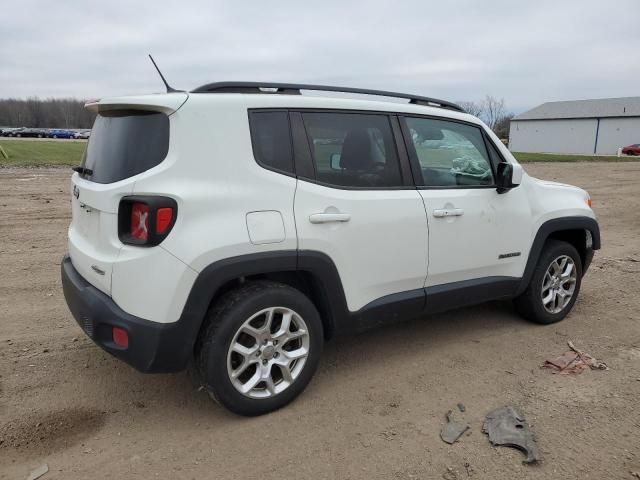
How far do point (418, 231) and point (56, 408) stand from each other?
254 cm

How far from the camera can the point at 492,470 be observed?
269 cm

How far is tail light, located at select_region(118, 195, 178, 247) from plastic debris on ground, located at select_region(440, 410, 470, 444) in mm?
1888

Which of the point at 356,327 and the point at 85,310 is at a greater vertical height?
the point at 85,310

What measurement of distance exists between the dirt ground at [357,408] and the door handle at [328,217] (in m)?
1.15

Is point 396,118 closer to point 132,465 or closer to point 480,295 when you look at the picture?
point 480,295

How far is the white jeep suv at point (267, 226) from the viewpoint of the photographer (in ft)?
9.11

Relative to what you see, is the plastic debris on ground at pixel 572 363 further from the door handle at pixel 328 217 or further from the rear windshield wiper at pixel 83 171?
the rear windshield wiper at pixel 83 171

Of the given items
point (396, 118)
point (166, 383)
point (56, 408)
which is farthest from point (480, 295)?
point (56, 408)

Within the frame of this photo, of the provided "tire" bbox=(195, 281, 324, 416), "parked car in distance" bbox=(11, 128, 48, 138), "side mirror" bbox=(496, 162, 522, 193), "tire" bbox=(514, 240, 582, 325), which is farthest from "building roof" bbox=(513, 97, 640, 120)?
"tire" bbox=(195, 281, 324, 416)

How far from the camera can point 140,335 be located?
275cm

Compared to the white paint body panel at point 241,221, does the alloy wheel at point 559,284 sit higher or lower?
lower

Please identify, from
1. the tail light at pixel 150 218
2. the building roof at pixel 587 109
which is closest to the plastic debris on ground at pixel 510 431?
the tail light at pixel 150 218

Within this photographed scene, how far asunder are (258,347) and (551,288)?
9.40ft

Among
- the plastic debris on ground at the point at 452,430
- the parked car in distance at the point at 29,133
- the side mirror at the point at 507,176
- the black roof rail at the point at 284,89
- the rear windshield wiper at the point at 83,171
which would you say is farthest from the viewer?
the parked car in distance at the point at 29,133
